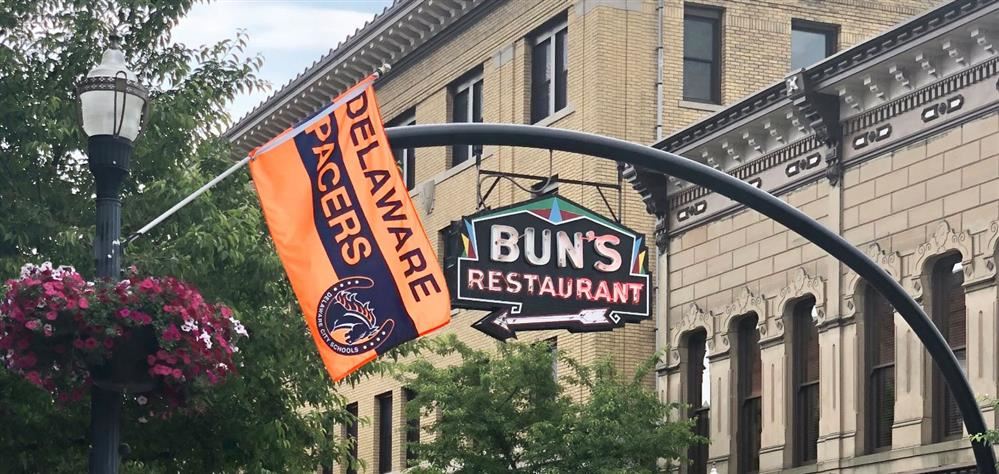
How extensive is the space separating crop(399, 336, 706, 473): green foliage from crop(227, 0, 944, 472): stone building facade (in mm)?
2320

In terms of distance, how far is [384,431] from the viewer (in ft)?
153

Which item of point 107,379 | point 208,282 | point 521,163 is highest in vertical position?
point 521,163

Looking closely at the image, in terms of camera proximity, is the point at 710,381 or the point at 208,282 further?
the point at 710,381

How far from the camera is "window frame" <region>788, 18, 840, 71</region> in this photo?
3934cm

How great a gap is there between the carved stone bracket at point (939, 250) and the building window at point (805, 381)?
3004mm

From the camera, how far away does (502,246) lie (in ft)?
98.9

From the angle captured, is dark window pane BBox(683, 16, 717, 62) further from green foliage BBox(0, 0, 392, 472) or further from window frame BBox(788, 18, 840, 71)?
green foliage BBox(0, 0, 392, 472)

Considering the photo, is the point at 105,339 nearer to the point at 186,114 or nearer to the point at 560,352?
the point at 186,114

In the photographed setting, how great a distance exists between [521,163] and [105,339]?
26192 mm

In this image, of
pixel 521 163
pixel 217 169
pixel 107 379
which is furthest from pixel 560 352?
pixel 107 379

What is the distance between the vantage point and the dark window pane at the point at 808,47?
39312 mm

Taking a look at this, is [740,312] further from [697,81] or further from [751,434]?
[697,81]

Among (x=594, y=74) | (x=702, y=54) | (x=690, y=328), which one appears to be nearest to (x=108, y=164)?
(x=690, y=328)

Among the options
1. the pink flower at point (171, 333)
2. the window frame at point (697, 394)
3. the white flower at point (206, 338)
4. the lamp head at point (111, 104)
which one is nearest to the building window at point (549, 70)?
the window frame at point (697, 394)
